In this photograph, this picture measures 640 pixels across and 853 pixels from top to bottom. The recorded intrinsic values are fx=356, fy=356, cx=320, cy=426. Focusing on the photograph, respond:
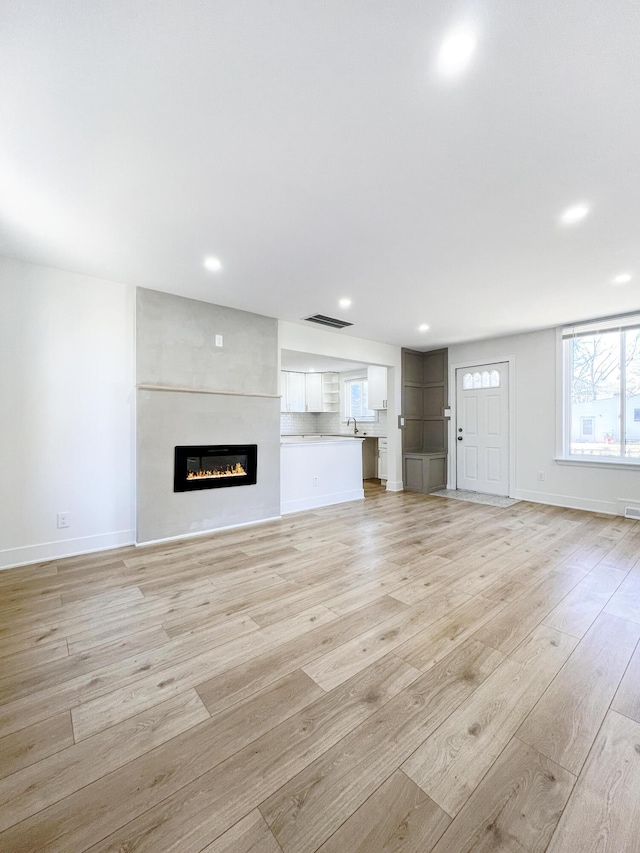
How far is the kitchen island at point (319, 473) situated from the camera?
16.1 ft

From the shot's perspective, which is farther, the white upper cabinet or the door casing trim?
the white upper cabinet

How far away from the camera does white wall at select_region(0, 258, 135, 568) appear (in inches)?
120

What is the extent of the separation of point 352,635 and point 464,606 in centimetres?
83

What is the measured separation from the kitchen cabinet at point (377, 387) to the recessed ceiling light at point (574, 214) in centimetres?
423

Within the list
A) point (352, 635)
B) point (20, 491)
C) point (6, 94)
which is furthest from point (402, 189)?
point (20, 491)

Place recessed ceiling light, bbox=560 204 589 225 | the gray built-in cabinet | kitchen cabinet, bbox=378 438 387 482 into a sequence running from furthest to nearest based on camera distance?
kitchen cabinet, bbox=378 438 387 482 < the gray built-in cabinet < recessed ceiling light, bbox=560 204 589 225

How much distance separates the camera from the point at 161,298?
3.75 metres

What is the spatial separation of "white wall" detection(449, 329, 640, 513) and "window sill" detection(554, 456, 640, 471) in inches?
1.1

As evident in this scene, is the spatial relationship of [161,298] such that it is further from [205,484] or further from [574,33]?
[574,33]

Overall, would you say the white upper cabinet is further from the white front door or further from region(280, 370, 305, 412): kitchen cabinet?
the white front door

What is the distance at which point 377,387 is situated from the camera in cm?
677

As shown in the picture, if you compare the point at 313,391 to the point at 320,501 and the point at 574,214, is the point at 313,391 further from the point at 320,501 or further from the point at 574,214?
the point at 574,214

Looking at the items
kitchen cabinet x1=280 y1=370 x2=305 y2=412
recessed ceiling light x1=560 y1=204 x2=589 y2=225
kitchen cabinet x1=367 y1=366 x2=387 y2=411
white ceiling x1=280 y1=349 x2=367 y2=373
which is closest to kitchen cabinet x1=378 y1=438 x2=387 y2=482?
kitchen cabinet x1=367 y1=366 x2=387 y2=411

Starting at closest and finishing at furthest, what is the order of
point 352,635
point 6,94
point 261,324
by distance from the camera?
point 6,94, point 352,635, point 261,324
